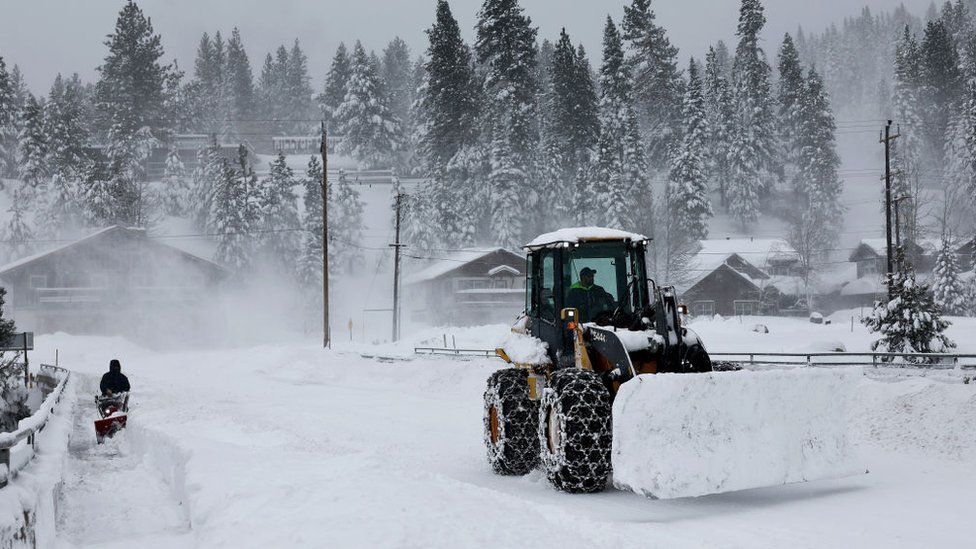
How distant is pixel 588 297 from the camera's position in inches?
434

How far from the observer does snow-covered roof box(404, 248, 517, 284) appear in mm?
68500

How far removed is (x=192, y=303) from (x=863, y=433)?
59796 millimetres

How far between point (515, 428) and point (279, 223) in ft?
251

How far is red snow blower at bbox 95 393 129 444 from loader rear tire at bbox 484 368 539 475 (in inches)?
412

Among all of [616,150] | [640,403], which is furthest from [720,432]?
[616,150]

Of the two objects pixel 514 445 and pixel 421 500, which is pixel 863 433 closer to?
pixel 514 445

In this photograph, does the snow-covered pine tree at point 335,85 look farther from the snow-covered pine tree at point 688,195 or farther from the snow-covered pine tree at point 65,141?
the snow-covered pine tree at point 688,195

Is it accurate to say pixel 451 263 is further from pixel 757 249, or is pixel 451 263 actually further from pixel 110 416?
pixel 110 416

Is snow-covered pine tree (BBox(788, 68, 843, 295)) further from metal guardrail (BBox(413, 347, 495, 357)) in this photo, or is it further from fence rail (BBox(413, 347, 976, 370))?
fence rail (BBox(413, 347, 976, 370))

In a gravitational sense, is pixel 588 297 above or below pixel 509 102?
below

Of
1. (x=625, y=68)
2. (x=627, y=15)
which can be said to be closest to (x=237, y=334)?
(x=625, y=68)

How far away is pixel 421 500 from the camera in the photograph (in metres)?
8.30

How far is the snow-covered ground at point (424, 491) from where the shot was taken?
7406 mm

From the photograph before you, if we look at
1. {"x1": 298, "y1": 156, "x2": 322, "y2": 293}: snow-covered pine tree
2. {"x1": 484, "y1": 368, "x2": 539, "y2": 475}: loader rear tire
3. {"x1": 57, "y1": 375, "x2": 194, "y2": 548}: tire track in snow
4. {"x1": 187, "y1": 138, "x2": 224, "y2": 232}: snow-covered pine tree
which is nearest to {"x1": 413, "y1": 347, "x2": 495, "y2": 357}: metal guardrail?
{"x1": 57, "y1": 375, "x2": 194, "y2": 548}: tire track in snow
